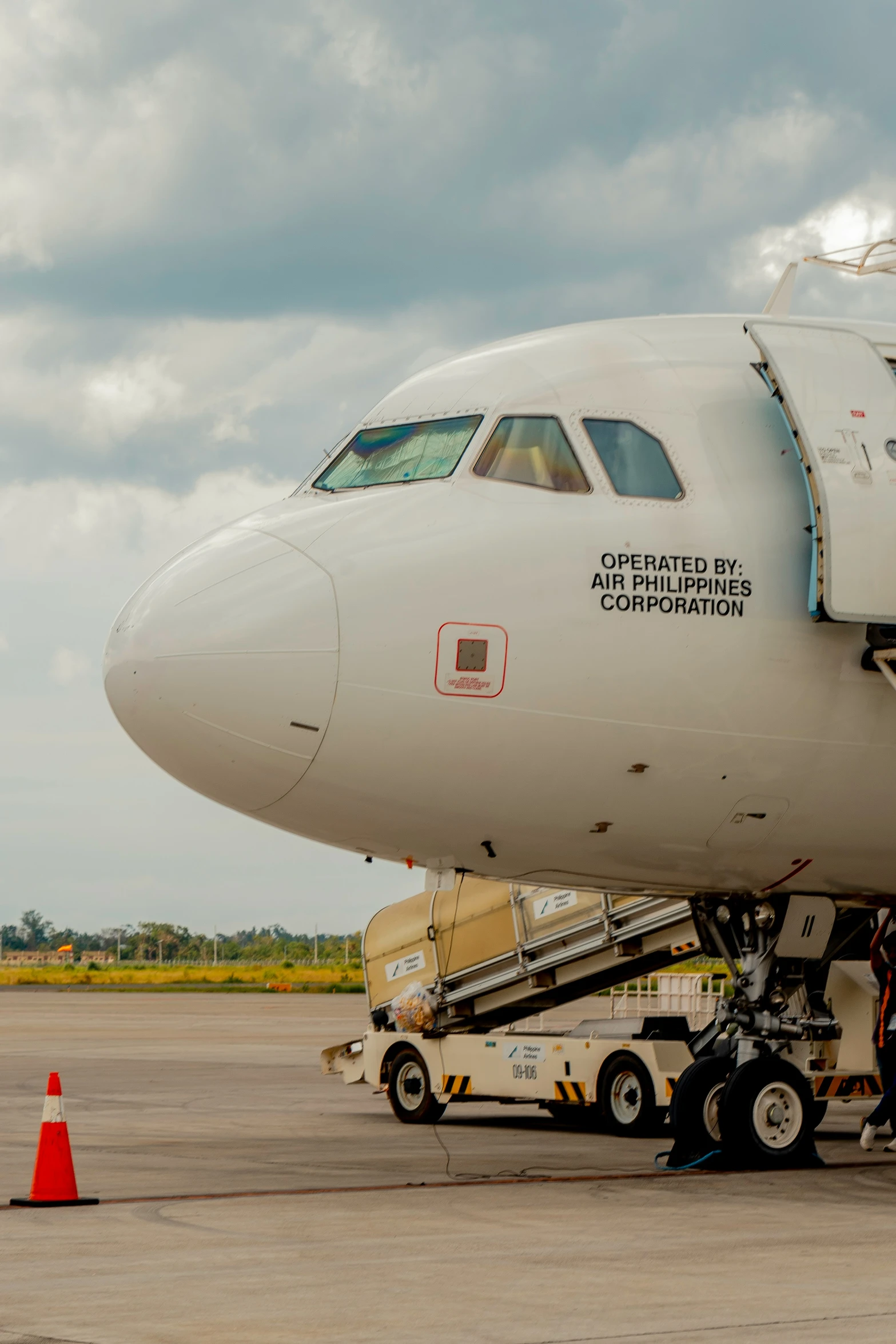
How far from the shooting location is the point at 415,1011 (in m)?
20.5

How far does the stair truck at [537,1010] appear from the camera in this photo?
18094mm

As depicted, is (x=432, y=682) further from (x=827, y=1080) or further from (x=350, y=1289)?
(x=827, y=1080)

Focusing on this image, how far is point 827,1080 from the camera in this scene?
58.3 ft

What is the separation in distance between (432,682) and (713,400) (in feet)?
10.9

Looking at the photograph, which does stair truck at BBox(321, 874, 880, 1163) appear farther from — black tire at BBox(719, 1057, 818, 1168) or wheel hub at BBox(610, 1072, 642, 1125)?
black tire at BBox(719, 1057, 818, 1168)

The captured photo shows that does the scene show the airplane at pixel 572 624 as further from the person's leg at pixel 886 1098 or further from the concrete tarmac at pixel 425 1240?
the concrete tarmac at pixel 425 1240

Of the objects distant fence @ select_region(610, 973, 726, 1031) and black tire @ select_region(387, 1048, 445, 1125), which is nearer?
black tire @ select_region(387, 1048, 445, 1125)

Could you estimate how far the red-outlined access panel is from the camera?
38.8 feet

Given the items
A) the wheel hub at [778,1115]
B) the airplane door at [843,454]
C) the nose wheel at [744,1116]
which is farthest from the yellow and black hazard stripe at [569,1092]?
the airplane door at [843,454]

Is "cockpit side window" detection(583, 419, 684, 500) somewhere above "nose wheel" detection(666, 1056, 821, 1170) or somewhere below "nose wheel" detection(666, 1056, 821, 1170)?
above

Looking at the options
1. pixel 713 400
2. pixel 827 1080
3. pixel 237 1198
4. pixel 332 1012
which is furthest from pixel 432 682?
pixel 332 1012

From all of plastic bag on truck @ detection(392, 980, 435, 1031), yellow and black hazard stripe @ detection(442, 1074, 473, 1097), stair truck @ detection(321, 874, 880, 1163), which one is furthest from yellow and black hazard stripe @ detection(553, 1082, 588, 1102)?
plastic bag on truck @ detection(392, 980, 435, 1031)

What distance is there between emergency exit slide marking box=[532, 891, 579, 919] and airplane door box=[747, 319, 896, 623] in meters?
7.92

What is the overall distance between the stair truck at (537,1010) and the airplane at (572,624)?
3532 millimetres
